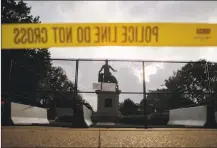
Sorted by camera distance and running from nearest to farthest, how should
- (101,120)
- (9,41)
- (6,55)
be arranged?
(9,41), (101,120), (6,55)

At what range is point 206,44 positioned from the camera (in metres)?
5.45

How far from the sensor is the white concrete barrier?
21.9ft

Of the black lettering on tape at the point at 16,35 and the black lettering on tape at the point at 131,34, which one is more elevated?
the black lettering on tape at the point at 16,35

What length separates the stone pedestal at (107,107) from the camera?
1328 cm

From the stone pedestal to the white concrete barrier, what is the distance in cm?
460

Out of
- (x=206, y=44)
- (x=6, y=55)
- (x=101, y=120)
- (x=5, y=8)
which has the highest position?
(x=5, y=8)

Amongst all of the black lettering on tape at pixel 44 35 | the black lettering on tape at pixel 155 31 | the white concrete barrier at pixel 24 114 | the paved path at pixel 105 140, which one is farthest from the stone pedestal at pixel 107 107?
the paved path at pixel 105 140

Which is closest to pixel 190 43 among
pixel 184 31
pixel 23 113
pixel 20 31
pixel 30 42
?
pixel 184 31

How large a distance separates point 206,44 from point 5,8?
86.2ft

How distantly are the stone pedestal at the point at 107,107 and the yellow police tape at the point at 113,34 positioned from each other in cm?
732

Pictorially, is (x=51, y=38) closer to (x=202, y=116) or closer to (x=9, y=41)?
(x=9, y=41)

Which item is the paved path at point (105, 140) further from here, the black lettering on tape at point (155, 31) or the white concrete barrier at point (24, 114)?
the white concrete barrier at point (24, 114)

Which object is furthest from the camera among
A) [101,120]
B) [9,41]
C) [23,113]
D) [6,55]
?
[6,55]

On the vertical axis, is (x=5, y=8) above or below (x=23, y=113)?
above
